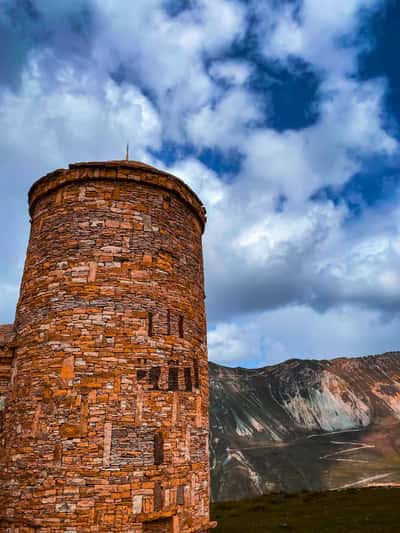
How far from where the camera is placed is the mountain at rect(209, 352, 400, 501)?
51.9 m

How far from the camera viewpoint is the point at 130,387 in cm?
1129

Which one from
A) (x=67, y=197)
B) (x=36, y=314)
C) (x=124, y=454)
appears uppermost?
(x=67, y=197)

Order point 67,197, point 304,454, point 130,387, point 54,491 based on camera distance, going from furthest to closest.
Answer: point 304,454
point 67,197
point 130,387
point 54,491

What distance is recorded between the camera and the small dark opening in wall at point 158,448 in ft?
36.4

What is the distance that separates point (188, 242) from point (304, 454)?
57309 millimetres

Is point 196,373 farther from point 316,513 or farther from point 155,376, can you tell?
point 316,513

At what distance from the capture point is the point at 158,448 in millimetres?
11195

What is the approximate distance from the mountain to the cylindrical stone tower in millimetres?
41853

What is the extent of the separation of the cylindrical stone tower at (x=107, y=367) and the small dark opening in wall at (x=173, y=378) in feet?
0.18

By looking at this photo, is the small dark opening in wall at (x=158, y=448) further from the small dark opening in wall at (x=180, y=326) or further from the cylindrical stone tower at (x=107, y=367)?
the small dark opening in wall at (x=180, y=326)

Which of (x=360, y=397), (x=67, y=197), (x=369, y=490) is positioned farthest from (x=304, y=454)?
(x=67, y=197)

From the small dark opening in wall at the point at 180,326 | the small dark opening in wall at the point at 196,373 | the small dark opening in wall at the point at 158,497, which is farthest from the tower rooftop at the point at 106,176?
the small dark opening in wall at the point at 158,497

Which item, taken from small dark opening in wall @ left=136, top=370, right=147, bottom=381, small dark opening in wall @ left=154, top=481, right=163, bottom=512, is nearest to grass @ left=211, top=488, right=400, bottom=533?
small dark opening in wall @ left=154, top=481, right=163, bottom=512

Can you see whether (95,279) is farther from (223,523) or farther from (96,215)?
(223,523)
